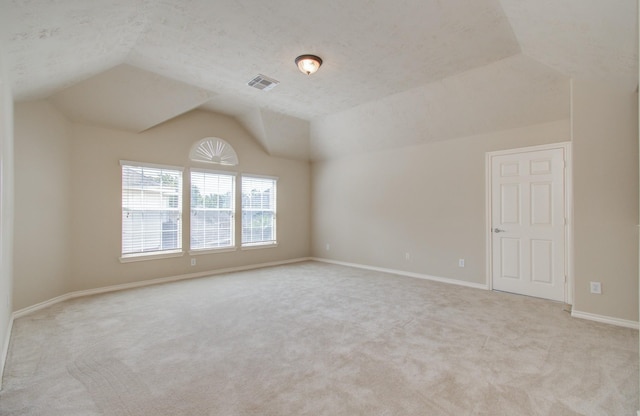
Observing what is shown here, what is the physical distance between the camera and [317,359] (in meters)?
2.42

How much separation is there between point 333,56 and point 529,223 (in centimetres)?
352

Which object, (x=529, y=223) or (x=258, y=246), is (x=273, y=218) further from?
(x=529, y=223)

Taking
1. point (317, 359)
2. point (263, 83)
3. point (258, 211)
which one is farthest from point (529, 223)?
point (258, 211)

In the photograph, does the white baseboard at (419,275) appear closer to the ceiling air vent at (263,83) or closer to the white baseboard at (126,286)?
the white baseboard at (126,286)

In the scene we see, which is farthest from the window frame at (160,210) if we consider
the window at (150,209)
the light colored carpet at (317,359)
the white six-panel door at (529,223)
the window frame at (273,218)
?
the white six-panel door at (529,223)

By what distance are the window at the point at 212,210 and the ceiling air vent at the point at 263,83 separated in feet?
6.79

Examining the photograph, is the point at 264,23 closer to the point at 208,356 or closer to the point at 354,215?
the point at 208,356

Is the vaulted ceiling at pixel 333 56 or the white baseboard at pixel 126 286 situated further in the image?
the white baseboard at pixel 126 286

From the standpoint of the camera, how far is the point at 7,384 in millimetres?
2078

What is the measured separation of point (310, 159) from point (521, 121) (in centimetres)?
434

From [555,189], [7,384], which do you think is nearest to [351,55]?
[555,189]

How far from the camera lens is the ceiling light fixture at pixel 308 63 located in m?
3.40

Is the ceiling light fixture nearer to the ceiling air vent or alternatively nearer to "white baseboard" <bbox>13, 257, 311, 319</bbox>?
the ceiling air vent

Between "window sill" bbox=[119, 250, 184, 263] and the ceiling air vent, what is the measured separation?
3087 mm
